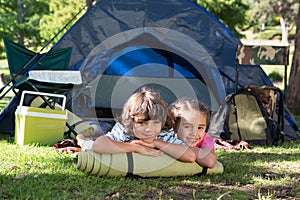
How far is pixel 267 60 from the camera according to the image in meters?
4.03

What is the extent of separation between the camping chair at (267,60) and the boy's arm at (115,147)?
5.86 ft

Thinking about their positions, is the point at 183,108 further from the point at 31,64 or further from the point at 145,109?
the point at 31,64

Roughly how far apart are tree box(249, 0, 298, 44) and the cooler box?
20.9m

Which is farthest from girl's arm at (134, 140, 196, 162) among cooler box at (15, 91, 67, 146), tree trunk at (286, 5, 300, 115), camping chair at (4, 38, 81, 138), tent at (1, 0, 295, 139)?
tree trunk at (286, 5, 300, 115)

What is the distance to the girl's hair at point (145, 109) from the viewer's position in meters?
2.48

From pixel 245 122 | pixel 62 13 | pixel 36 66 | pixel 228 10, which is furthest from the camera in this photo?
pixel 62 13

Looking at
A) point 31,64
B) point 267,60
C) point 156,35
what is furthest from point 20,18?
point 267,60

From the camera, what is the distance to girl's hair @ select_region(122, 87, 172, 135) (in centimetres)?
248

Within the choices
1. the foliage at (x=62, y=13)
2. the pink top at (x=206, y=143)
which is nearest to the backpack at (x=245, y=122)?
the pink top at (x=206, y=143)

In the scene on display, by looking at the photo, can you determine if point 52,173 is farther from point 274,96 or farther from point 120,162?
point 274,96

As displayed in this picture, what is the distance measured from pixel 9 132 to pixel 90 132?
2.20 feet

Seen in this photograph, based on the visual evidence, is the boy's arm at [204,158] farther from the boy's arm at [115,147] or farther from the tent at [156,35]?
the tent at [156,35]

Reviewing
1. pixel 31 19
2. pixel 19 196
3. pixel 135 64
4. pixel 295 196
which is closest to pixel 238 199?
pixel 295 196

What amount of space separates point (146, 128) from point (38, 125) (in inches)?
49.7
